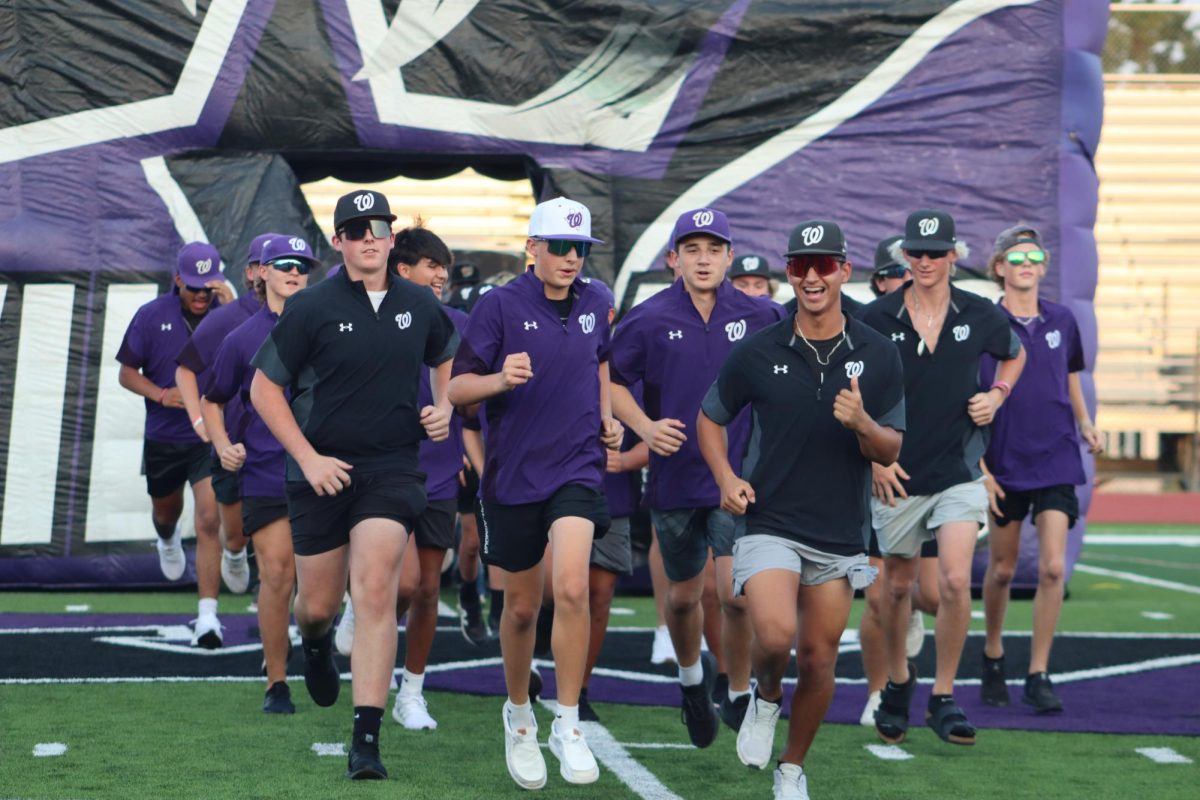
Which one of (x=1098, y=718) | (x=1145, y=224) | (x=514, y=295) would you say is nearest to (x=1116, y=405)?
(x=1145, y=224)

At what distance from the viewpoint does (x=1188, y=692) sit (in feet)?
27.6

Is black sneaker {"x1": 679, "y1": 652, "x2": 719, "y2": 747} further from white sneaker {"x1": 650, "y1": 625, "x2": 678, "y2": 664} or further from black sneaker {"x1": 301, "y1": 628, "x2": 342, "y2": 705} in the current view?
white sneaker {"x1": 650, "y1": 625, "x2": 678, "y2": 664}

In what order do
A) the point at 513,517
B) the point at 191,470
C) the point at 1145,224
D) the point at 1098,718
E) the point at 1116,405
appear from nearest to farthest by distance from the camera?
the point at 513,517, the point at 1098,718, the point at 191,470, the point at 1116,405, the point at 1145,224

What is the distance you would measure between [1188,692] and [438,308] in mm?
4454

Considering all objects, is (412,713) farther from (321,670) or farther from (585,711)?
(585,711)

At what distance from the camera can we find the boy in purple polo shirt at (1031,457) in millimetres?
8094

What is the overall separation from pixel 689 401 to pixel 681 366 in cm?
15

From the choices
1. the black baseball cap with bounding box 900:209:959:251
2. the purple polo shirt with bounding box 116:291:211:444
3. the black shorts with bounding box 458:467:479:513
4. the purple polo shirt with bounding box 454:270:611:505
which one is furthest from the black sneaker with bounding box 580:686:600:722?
the purple polo shirt with bounding box 116:291:211:444

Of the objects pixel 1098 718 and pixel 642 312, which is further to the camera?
pixel 1098 718

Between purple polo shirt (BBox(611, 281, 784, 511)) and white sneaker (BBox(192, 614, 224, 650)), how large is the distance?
334 centimetres

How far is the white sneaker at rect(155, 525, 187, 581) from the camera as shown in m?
11.2

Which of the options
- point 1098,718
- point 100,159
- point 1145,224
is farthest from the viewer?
point 1145,224

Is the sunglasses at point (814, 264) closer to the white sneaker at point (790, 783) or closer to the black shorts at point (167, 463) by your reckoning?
the white sneaker at point (790, 783)

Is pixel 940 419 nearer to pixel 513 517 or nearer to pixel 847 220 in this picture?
pixel 513 517
